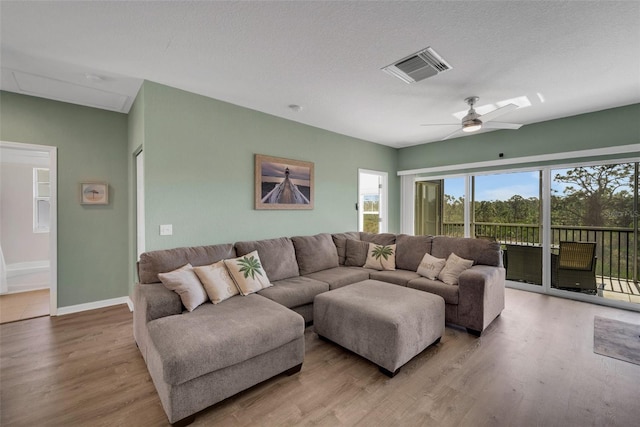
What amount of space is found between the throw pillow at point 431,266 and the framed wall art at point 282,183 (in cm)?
189

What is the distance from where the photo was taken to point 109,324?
10.0 ft

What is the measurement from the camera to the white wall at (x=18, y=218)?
5.18m

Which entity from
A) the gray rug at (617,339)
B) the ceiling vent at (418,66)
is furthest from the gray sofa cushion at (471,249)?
the ceiling vent at (418,66)

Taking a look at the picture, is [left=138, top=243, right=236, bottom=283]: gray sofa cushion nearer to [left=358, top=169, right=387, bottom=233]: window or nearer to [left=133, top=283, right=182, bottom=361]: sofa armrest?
[left=133, top=283, right=182, bottom=361]: sofa armrest

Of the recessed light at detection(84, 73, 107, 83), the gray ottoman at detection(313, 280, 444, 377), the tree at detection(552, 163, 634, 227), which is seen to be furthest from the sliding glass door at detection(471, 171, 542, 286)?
the recessed light at detection(84, 73, 107, 83)

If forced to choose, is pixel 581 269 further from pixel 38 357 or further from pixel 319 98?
pixel 38 357

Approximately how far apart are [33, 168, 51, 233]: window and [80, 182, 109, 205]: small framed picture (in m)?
3.44

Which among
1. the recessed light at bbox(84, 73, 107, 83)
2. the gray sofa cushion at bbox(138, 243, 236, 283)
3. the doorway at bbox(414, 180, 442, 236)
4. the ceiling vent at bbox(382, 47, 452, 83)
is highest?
the recessed light at bbox(84, 73, 107, 83)

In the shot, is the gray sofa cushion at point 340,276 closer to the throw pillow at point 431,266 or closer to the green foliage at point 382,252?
the green foliage at point 382,252

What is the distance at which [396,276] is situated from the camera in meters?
3.46

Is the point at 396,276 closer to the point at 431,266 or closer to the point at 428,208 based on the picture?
the point at 431,266

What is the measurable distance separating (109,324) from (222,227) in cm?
165

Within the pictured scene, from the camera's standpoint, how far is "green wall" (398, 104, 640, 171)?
350 cm

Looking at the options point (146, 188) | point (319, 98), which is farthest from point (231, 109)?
point (146, 188)
